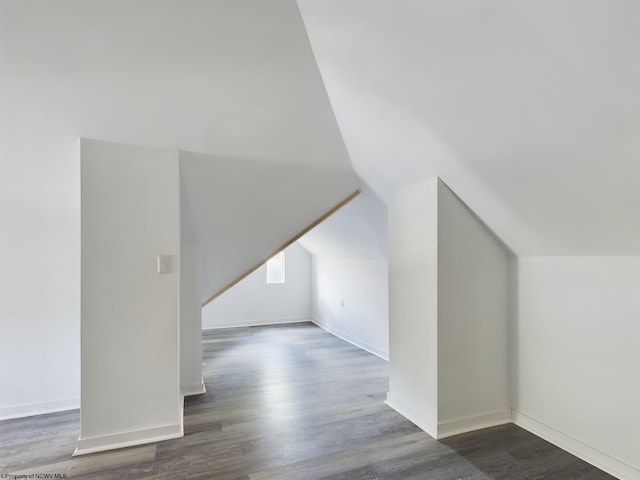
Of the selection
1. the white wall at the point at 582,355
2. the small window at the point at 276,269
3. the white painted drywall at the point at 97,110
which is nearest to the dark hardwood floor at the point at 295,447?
the white wall at the point at 582,355

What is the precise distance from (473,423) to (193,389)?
238 cm

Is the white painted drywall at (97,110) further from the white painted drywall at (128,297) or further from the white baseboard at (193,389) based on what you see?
the white baseboard at (193,389)

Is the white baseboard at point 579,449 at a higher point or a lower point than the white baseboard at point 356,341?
higher

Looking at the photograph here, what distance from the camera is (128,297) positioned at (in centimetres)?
235

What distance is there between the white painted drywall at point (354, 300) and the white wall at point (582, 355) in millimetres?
1844

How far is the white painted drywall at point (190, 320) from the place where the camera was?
3.15 m

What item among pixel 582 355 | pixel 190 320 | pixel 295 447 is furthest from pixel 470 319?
pixel 190 320

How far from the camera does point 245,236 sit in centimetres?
353

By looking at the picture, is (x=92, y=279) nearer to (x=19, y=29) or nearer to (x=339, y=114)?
(x=19, y=29)

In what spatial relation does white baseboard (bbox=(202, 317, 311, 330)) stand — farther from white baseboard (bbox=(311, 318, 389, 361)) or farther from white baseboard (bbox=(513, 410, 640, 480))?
white baseboard (bbox=(513, 410, 640, 480))

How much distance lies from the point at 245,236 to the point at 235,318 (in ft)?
10.1

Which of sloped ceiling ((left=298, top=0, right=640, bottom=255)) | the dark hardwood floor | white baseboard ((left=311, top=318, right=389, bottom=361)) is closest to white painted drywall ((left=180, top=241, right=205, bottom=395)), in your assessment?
the dark hardwood floor

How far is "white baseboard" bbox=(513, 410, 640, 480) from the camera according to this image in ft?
6.29

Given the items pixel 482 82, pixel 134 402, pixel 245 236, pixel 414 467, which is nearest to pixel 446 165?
pixel 482 82
